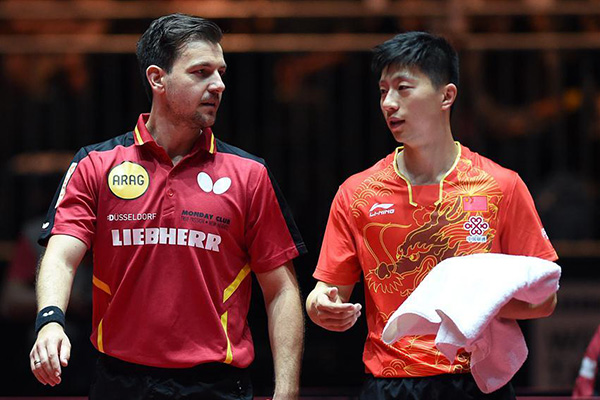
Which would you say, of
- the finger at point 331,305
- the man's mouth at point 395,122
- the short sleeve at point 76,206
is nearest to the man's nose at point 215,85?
the short sleeve at point 76,206

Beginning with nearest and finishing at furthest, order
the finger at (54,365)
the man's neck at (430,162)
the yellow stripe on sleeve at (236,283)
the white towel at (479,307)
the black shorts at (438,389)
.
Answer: the finger at (54,365)
the white towel at (479,307)
the black shorts at (438,389)
the yellow stripe on sleeve at (236,283)
the man's neck at (430,162)

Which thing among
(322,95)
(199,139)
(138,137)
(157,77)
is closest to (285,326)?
(199,139)

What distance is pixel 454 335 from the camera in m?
3.51

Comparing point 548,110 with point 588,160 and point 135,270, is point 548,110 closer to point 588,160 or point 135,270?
point 588,160

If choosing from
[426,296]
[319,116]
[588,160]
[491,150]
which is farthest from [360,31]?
[426,296]

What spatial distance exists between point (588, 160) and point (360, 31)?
6.26 ft

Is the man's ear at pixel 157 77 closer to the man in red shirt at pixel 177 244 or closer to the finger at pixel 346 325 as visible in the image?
the man in red shirt at pixel 177 244

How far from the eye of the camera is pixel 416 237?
3.89m

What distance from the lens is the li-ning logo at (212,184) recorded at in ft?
12.9

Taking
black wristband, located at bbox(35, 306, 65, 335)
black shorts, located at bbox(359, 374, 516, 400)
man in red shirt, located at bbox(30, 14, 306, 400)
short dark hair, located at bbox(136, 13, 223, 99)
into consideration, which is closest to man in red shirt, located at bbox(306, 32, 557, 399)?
black shorts, located at bbox(359, 374, 516, 400)

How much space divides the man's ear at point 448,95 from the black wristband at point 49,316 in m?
1.58

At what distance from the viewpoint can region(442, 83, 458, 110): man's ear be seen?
4.03 metres

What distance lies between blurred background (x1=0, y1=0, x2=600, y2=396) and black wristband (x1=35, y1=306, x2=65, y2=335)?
12.2ft

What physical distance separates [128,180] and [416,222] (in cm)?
105
